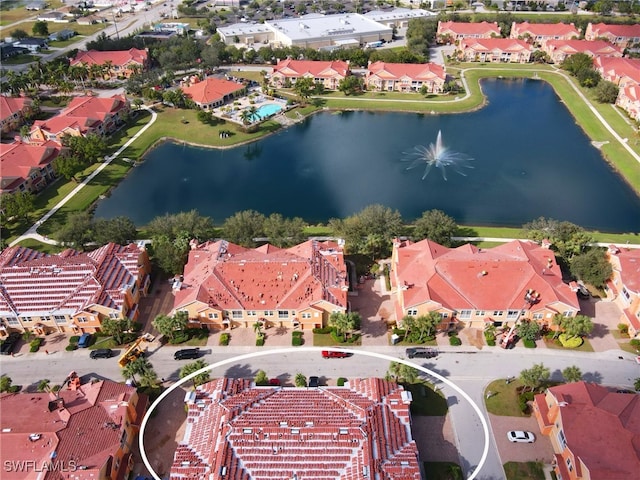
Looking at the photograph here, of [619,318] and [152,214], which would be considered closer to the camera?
[619,318]

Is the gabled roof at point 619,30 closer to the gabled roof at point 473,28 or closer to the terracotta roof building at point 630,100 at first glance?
the gabled roof at point 473,28

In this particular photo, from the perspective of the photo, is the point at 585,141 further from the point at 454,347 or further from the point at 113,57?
the point at 113,57

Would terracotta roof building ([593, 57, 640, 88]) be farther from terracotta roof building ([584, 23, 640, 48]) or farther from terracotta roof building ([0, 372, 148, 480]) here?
terracotta roof building ([0, 372, 148, 480])

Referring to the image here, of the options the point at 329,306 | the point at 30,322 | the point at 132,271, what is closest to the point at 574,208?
the point at 329,306

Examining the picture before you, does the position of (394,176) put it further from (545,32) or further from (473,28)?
(545,32)

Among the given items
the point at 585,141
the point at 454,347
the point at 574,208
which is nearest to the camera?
the point at 454,347

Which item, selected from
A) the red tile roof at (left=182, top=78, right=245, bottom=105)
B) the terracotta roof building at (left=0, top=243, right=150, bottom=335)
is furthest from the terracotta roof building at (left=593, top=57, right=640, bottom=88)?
the terracotta roof building at (left=0, top=243, right=150, bottom=335)

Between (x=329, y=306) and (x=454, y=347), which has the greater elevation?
(x=329, y=306)
